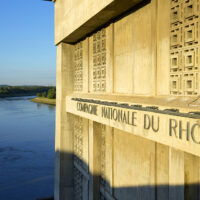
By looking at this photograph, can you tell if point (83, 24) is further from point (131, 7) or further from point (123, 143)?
point (123, 143)

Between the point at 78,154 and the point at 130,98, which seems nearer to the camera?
the point at 130,98

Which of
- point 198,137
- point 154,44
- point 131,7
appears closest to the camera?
point 198,137

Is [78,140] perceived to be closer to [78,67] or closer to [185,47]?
[78,67]

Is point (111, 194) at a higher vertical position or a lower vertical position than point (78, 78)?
lower

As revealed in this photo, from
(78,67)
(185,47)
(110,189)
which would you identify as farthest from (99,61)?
(110,189)

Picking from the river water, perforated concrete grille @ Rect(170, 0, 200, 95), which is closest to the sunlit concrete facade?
perforated concrete grille @ Rect(170, 0, 200, 95)

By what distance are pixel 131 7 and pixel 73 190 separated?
952 centimetres

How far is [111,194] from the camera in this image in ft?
26.5

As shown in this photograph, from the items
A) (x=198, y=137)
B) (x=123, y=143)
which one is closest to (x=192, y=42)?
(x=198, y=137)

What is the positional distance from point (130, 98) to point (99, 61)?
113 inches

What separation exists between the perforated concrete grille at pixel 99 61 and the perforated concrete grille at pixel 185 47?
368 cm

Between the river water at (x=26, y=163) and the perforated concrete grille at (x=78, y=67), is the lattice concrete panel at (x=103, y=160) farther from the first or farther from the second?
the river water at (x=26, y=163)

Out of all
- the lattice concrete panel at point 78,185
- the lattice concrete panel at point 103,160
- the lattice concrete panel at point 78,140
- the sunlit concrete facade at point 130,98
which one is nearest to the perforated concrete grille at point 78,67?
the sunlit concrete facade at point 130,98

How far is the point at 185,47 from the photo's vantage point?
466 centimetres
